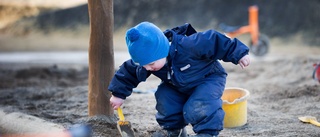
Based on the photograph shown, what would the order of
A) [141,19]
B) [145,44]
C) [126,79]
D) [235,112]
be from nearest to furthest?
[145,44]
[126,79]
[235,112]
[141,19]

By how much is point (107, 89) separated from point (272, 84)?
2.59 meters

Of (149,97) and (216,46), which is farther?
(149,97)

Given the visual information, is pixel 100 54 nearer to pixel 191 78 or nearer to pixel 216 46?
pixel 191 78

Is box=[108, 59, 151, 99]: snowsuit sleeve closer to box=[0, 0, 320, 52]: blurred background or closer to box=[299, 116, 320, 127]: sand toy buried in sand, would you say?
box=[299, 116, 320, 127]: sand toy buried in sand

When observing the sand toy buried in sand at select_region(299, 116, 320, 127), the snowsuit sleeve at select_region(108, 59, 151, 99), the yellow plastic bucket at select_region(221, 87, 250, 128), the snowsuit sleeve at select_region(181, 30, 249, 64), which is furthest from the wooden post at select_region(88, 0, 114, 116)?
the sand toy buried in sand at select_region(299, 116, 320, 127)

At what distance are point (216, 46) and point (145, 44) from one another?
0.45 metres

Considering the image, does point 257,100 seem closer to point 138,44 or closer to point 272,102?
point 272,102

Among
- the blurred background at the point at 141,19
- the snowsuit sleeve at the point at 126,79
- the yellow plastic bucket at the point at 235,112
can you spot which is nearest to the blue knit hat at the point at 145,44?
the snowsuit sleeve at the point at 126,79

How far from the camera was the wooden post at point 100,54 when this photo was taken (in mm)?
3332

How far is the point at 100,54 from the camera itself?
11.0ft

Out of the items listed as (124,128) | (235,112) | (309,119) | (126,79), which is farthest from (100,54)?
(309,119)

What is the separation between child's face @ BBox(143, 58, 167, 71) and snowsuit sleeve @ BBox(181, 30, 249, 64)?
19 centimetres

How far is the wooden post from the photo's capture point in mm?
3332

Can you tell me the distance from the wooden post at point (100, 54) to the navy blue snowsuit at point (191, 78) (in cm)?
32
